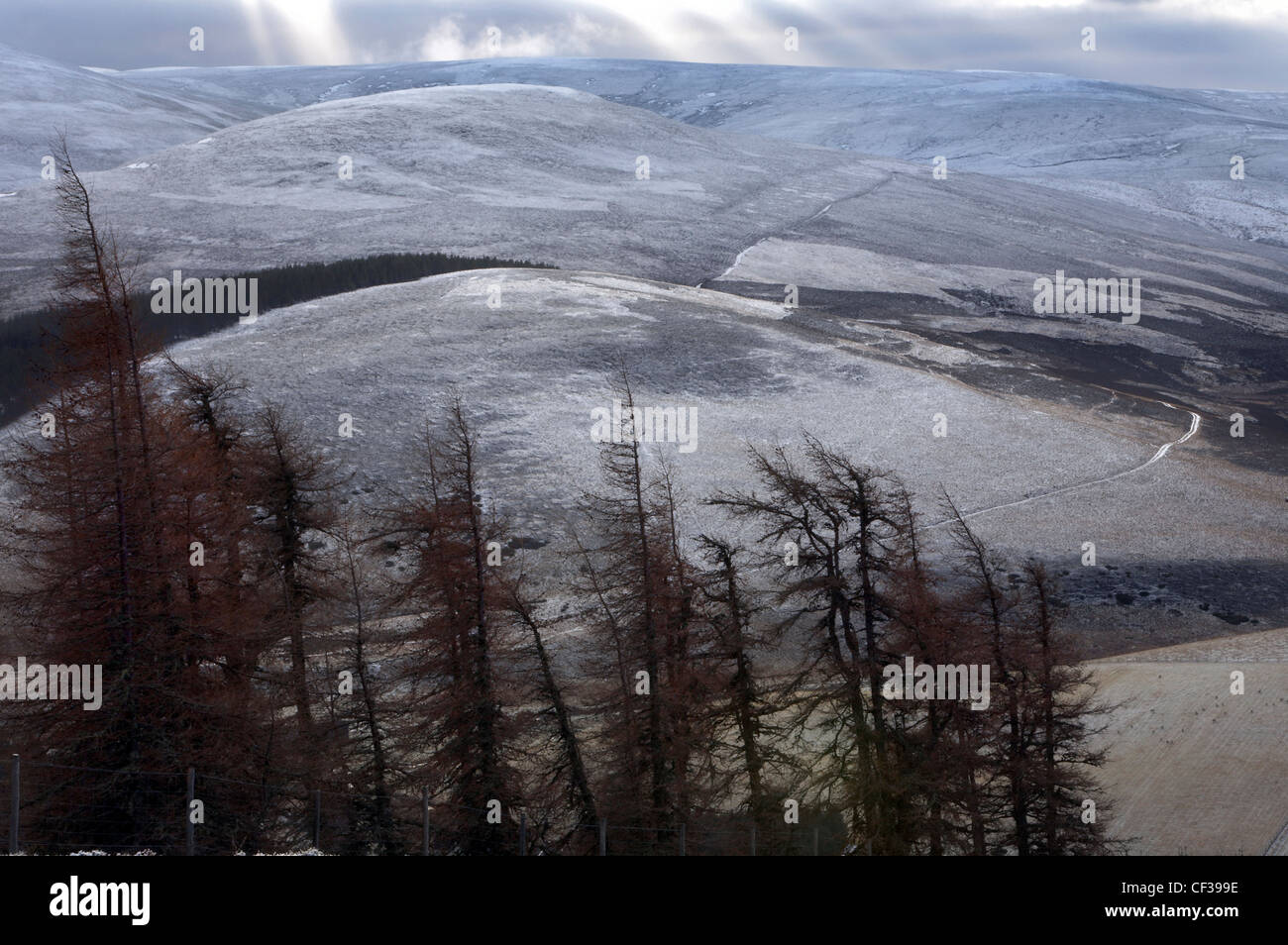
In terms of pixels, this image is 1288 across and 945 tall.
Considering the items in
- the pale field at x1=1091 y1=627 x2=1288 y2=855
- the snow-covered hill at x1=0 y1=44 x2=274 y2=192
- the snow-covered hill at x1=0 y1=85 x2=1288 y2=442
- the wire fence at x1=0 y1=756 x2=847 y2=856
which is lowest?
the pale field at x1=1091 y1=627 x2=1288 y2=855

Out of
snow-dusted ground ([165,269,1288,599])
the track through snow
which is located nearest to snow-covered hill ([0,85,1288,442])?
snow-dusted ground ([165,269,1288,599])

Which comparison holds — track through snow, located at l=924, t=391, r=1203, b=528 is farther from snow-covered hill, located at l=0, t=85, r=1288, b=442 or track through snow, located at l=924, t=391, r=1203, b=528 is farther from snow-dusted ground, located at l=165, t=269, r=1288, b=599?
snow-covered hill, located at l=0, t=85, r=1288, b=442

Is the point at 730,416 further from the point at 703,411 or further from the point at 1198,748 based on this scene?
the point at 1198,748

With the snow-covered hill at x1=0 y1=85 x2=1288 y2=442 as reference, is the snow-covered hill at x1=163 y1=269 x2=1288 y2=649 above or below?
below

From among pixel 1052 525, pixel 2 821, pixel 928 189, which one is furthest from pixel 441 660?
pixel 928 189

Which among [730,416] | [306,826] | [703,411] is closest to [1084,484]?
[730,416]

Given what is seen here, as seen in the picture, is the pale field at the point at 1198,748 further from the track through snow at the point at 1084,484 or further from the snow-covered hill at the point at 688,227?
the snow-covered hill at the point at 688,227
